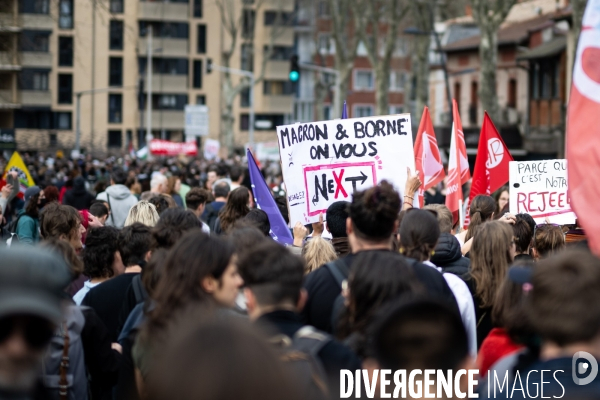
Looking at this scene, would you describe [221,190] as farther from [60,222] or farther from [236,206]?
[60,222]

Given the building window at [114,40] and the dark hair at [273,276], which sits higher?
the building window at [114,40]

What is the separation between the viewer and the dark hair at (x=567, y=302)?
3.09 meters

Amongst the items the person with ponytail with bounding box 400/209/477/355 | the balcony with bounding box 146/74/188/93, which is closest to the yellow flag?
the person with ponytail with bounding box 400/209/477/355

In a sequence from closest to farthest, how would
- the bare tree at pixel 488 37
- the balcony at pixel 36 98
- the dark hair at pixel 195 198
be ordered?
the dark hair at pixel 195 198 < the bare tree at pixel 488 37 < the balcony at pixel 36 98

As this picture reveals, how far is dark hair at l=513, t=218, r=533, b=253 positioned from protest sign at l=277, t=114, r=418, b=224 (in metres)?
1.36

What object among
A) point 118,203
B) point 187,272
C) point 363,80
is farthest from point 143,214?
point 363,80

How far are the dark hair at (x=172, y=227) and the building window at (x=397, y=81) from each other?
250 feet

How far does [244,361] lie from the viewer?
202cm

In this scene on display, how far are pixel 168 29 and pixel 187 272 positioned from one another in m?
68.8

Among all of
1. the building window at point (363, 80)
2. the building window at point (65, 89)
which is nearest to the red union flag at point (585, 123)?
the building window at point (65, 89)

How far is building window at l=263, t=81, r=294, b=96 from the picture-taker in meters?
76.4

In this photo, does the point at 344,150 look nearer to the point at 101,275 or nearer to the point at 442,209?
the point at 442,209

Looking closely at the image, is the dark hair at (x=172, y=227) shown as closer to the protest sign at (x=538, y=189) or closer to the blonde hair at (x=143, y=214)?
the blonde hair at (x=143, y=214)

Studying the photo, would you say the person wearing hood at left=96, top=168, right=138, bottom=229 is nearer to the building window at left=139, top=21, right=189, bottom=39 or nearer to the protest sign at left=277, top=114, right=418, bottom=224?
the protest sign at left=277, top=114, right=418, bottom=224
